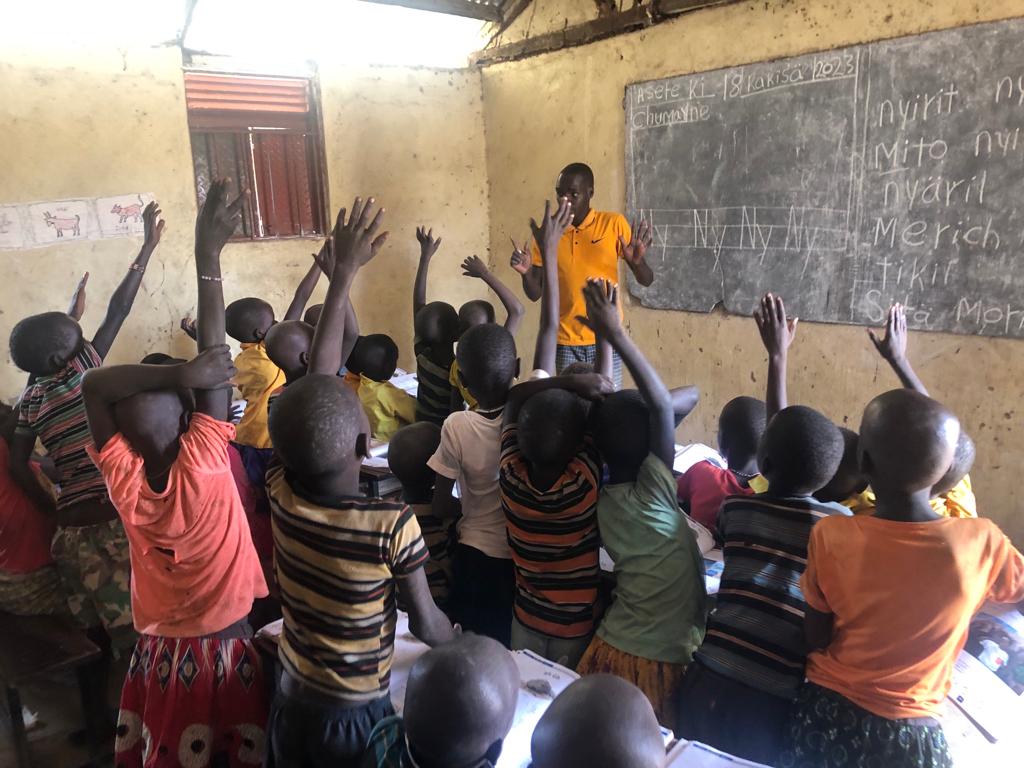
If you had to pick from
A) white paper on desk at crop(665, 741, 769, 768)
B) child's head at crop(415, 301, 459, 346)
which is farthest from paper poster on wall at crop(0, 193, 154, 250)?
white paper on desk at crop(665, 741, 769, 768)

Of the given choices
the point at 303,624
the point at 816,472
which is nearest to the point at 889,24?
the point at 816,472

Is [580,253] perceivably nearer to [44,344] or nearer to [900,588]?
[44,344]

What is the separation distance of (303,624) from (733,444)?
3.92 ft

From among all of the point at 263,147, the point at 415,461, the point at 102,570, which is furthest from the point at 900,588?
the point at 263,147

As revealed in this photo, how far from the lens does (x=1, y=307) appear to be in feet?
12.6

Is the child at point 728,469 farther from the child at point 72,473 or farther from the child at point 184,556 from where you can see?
the child at point 72,473

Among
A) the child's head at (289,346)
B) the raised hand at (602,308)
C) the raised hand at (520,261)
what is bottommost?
the child's head at (289,346)

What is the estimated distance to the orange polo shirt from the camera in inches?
151

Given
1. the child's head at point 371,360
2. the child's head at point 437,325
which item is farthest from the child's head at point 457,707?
the child's head at point 371,360

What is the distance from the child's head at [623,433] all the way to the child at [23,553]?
1.98m

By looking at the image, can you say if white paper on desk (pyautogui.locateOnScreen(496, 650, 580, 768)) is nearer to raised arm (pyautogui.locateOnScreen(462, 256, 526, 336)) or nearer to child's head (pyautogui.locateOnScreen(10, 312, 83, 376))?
raised arm (pyautogui.locateOnScreen(462, 256, 526, 336))

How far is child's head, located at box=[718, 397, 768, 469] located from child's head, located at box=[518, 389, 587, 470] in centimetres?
49

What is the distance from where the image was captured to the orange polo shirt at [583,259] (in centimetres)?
383

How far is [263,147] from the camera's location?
4.66 meters
